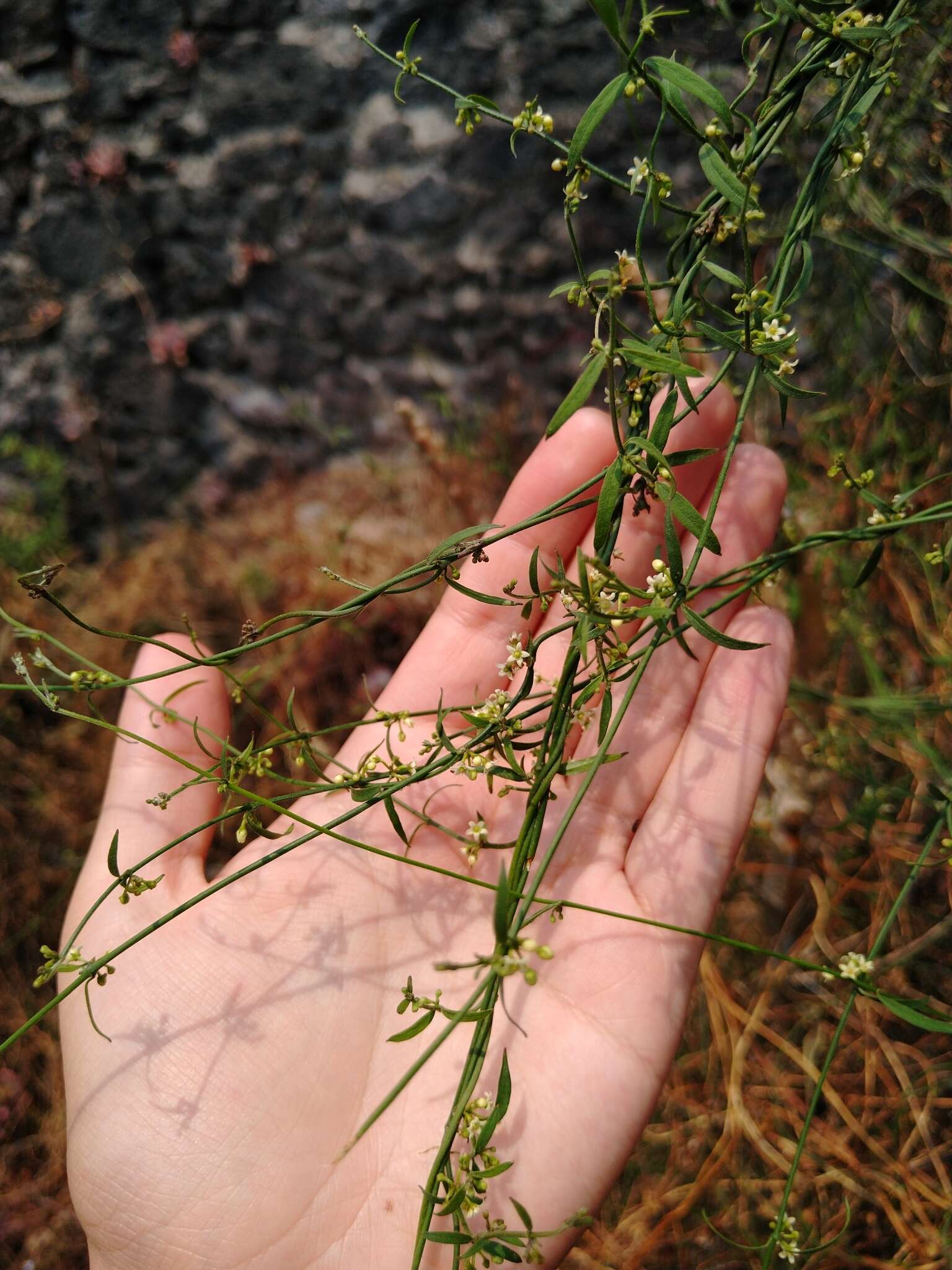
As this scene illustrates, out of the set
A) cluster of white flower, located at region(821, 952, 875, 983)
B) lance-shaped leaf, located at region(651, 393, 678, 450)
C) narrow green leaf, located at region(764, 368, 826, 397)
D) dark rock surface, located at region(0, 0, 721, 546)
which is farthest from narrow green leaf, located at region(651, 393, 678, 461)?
dark rock surface, located at region(0, 0, 721, 546)

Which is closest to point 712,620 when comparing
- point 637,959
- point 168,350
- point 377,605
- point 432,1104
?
point 637,959

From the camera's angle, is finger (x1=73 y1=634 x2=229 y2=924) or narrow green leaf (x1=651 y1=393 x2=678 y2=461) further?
finger (x1=73 y1=634 x2=229 y2=924)

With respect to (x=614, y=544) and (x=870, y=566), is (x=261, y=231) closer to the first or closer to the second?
(x=614, y=544)

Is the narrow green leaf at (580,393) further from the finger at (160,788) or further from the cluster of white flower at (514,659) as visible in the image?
the finger at (160,788)

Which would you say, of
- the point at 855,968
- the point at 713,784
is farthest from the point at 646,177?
the point at 855,968

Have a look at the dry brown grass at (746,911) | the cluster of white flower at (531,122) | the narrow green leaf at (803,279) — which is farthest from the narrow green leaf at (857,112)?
the dry brown grass at (746,911)

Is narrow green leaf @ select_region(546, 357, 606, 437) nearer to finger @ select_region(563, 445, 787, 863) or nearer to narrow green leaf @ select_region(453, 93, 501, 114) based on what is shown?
narrow green leaf @ select_region(453, 93, 501, 114)

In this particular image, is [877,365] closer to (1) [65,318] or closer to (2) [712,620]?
(2) [712,620]
